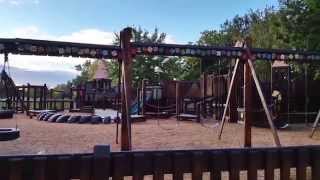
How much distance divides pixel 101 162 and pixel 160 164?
63cm

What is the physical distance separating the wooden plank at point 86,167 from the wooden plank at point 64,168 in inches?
5.1

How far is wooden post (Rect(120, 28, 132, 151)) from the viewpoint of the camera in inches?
406

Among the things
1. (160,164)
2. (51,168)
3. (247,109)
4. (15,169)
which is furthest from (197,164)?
(247,109)

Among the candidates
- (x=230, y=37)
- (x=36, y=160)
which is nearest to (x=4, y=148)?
(x=36, y=160)

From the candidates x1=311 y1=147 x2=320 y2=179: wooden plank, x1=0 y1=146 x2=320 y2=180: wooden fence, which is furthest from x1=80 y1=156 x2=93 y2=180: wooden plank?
x1=311 y1=147 x2=320 y2=179: wooden plank

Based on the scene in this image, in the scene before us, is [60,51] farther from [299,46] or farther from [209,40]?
[209,40]

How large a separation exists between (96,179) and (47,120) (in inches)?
857

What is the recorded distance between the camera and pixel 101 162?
194 inches

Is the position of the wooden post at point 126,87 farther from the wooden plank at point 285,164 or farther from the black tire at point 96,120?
the black tire at point 96,120

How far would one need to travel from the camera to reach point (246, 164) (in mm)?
5488

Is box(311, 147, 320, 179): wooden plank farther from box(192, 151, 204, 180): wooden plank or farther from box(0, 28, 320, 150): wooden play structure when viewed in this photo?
box(0, 28, 320, 150): wooden play structure

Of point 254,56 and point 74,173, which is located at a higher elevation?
point 254,56

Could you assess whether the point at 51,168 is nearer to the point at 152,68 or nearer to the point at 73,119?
the point at 73,119

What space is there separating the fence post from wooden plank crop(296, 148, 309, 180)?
2309mm
